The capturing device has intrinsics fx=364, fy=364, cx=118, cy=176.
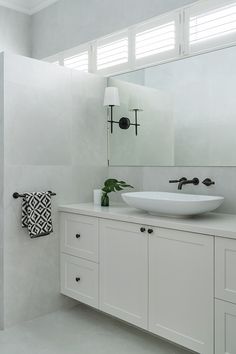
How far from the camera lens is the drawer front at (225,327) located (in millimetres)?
1801

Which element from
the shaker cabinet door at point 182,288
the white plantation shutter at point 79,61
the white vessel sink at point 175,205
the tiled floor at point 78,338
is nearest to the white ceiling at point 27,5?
the white plantation shutter at point 79,61

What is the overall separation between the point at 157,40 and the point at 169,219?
1.61 metres

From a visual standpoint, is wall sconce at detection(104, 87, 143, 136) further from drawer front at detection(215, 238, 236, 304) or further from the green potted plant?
drawer front at detection(215, 238, 236, 304)

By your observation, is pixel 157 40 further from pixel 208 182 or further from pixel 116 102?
pixel 208 182

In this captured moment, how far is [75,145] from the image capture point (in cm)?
301

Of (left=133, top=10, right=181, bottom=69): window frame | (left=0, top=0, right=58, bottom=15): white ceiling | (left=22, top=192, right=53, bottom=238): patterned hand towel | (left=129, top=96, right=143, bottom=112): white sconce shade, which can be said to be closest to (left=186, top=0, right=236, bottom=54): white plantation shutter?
(left=133, top=10, right=181, bottom=69): window frame

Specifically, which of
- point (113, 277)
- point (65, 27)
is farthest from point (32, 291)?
point (65, 27)

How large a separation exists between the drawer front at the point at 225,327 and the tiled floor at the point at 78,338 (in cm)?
50

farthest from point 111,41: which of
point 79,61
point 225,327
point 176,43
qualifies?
point 225,327

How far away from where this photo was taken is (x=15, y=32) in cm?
418

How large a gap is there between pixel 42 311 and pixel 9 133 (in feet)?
4.52

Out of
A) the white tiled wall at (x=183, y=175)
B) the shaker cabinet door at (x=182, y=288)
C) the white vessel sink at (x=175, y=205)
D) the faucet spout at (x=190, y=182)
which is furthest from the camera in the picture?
the faucet spout at (x=190, y=182)

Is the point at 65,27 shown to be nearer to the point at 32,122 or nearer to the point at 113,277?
the point at 32,122

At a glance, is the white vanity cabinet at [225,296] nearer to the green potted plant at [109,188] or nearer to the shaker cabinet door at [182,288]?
Result: the shaker cabinet door at [182,288]
